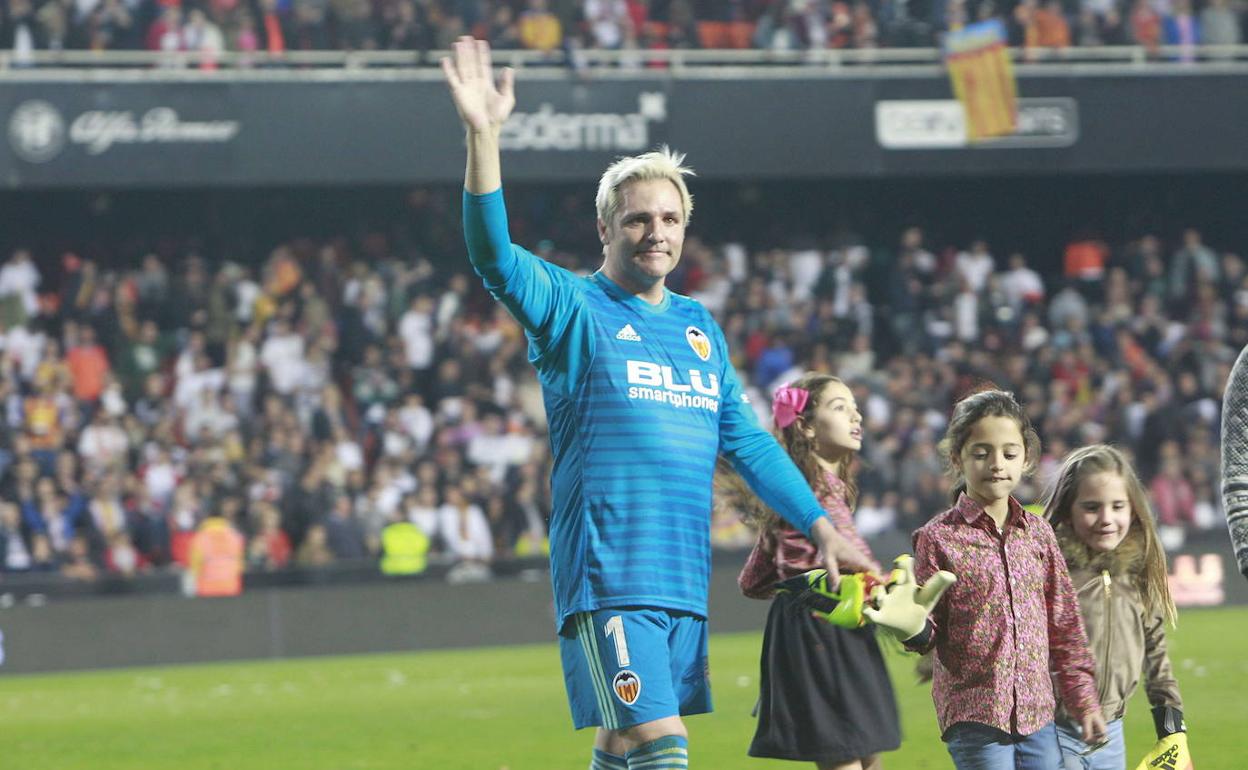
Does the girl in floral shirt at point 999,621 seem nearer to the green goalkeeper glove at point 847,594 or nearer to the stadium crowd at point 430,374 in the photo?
the green goalkeeper glove at point 847,594

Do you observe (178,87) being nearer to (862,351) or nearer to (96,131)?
(96,131)

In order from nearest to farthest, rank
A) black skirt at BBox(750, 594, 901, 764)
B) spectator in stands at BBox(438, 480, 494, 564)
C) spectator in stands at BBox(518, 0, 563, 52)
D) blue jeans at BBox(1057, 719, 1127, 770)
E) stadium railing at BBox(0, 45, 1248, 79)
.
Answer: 1. blue jeans at BBox(1057, 719, 1127, 770)
2. black skirt at BBox(750, 594, 901, 764)
3. spectator in stands at BBox(438, 480, 494, 564)
4. stadium railing at BBox(0, 45, 1248, 79)
5. spectator in stands at BBox(518, 0, 563, 52)

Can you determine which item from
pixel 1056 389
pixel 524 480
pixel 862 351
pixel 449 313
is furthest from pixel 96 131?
pixel 1056 389

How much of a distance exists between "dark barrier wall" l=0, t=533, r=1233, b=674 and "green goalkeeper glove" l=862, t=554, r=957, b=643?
13.0m

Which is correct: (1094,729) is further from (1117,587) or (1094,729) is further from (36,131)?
(36,131)

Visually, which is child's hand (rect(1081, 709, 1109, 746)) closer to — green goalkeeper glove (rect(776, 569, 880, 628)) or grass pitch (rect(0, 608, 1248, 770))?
green goalkeeper glove (rect(776, 569, 880, 628))

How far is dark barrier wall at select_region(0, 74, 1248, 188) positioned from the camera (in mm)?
23406

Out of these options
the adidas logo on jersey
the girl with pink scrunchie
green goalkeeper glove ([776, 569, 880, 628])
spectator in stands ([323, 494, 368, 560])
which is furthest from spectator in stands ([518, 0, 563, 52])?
green goalkeeper glove ([776, 569, 880, 628])

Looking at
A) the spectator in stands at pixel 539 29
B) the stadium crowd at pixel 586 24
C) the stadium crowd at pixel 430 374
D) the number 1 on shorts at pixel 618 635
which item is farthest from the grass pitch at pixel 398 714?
the spectator in stands at pixel 539 29

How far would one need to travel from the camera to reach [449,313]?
76.2 feet

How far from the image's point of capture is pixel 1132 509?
20.7 ft

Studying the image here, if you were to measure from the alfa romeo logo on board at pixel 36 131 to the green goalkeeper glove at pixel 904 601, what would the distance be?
1950 centimetres

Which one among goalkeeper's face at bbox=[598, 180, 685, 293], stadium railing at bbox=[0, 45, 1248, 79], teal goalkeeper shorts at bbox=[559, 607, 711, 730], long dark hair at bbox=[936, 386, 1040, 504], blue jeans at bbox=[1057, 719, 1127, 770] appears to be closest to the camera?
teal goalkeeper shorts at bbox=[559, 607, 711, 730]

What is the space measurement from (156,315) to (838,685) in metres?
17.9
